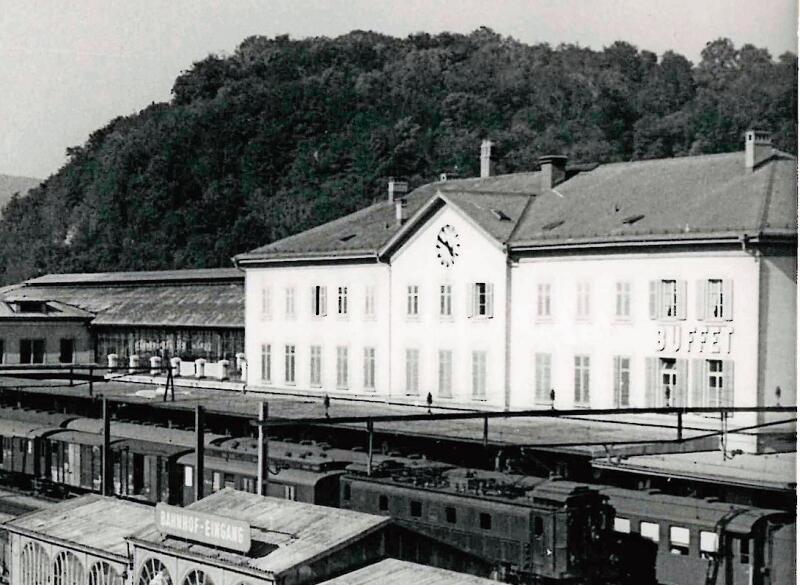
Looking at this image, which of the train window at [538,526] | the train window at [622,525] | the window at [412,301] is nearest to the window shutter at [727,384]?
the train window at [622,525]

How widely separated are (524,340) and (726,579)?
16.5 m

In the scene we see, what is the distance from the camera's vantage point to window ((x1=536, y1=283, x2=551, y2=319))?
3975 cm

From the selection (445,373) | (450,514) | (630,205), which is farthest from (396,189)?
(450,514)

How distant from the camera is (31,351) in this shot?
205ft

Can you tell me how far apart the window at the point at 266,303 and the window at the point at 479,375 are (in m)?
12.4

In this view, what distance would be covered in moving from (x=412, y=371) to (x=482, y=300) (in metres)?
4.36

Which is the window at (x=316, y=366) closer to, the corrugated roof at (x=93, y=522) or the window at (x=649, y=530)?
the corrugated roof at (x=93, y=522)

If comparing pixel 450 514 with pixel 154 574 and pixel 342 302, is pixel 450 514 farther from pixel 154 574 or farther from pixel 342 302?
pixel 342 302

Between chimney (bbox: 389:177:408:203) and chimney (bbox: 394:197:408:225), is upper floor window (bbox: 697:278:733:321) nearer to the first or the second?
chimney (bbox: 394:197:408:225)

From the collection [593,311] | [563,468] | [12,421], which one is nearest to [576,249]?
[593,311]

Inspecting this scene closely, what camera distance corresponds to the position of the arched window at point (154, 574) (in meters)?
21.1

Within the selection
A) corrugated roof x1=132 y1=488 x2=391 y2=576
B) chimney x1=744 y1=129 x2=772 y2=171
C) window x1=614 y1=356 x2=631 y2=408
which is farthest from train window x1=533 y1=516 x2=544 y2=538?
chimney x1=744 y1=129 x2=772 y2=171

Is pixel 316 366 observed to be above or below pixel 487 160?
below

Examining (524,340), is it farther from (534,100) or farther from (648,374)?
(534,100)
